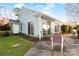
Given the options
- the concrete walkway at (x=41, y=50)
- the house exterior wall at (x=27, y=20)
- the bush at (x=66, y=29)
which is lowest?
the concrete walkway at (x=41, y=50)

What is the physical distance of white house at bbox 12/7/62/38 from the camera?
1.92m

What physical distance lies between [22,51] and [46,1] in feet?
1.62

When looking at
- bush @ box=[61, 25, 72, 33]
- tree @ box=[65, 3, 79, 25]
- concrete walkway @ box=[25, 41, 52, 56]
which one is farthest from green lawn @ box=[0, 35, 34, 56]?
tree @ box=[65, 3, 79, 25]

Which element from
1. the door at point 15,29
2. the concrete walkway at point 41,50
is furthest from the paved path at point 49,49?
the door at point 15,29

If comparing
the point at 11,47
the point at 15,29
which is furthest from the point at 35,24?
the point at 11,47

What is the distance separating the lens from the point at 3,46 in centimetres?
193

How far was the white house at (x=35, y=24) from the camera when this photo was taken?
192 cm

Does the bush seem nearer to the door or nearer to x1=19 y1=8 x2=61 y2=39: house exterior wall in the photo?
x1=19 y1=8 x2=61 y2=39: house exterior wall

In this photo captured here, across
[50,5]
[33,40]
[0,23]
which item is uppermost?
[50,5]

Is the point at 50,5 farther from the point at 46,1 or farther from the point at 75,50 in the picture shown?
the point at 75,50

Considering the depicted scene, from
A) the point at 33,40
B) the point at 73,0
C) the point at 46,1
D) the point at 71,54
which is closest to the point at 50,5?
the point at 46,1

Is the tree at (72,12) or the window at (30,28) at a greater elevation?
the tree at (72,12)

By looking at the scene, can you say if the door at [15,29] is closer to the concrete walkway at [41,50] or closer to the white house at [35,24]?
the white house at [35,24]

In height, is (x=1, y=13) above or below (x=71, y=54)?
above
